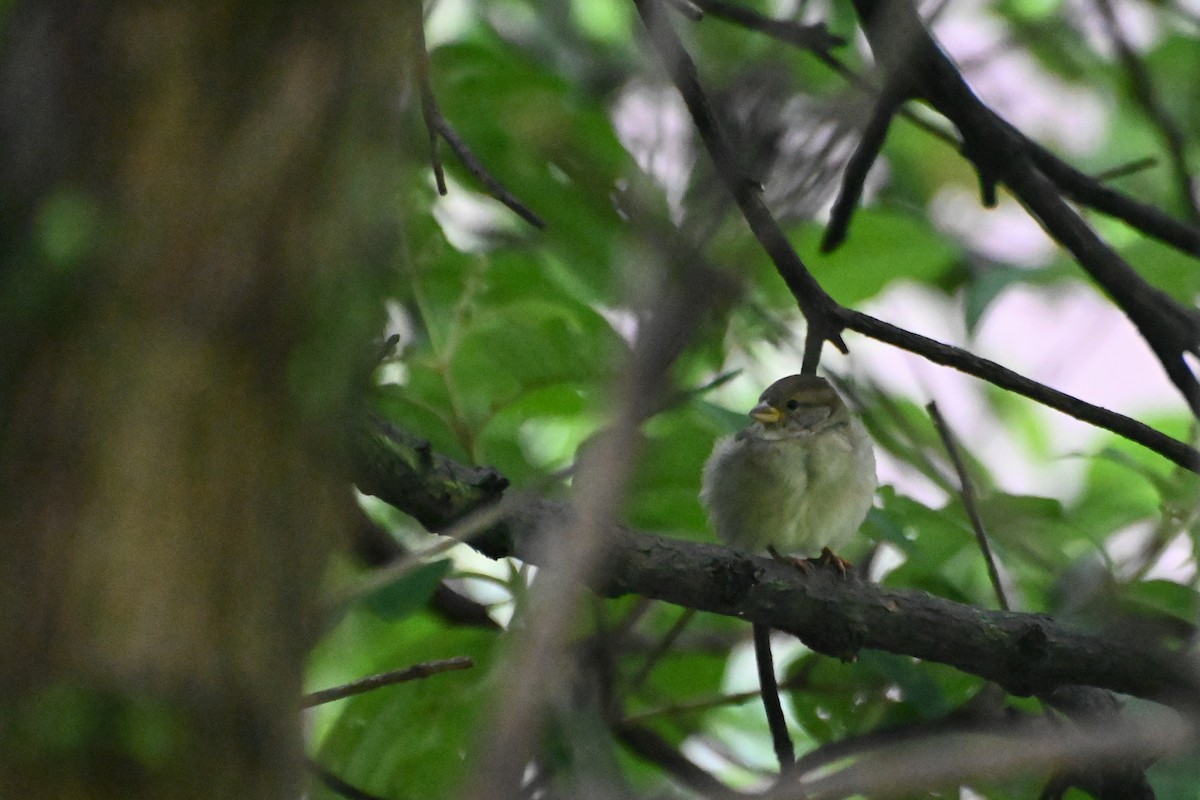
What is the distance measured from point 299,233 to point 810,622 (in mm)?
1881

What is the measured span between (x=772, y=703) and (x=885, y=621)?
398 mm

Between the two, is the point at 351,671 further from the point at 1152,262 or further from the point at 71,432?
the point at 71,432

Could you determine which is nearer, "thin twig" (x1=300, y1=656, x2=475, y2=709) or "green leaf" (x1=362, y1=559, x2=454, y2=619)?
"thin twig" (x1=300, y1=656, x2=475, y2=709)

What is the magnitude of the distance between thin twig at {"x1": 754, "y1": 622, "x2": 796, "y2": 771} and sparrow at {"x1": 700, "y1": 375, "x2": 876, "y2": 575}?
1.24m

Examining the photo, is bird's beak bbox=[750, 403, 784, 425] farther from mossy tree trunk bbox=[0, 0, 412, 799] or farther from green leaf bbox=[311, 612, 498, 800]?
mossy tree trunk bbox=[0, 0, 412, 799]

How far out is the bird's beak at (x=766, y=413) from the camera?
4402 mm

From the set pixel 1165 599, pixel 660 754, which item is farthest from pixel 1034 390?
pixel 660 754

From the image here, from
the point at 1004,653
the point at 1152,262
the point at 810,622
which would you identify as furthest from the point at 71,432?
the point at 1152,262

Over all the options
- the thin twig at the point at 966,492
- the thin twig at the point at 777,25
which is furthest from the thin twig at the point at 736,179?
the thin twig at the point at 777,25

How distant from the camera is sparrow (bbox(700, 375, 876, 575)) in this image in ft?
13.9

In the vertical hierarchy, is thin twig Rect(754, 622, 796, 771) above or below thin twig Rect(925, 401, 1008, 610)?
below

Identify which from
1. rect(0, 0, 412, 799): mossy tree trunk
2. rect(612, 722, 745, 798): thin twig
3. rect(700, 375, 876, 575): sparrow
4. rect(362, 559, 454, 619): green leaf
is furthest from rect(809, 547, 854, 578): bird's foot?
rect(0, 0, 412, 799): mossy tree trunk

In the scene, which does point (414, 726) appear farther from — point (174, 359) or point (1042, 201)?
point (174, 359)

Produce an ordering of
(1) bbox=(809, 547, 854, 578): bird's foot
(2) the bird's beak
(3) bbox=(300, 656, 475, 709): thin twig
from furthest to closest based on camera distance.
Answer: (2) the bird's beak
(1) bbox=(809, 547, 854, 578): bird's foot
(3) bbox=(300, 656, 475, 709): thin twig
